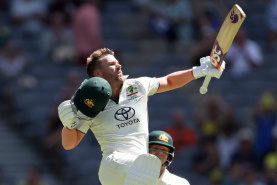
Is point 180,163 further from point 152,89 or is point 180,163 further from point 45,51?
point 152,89

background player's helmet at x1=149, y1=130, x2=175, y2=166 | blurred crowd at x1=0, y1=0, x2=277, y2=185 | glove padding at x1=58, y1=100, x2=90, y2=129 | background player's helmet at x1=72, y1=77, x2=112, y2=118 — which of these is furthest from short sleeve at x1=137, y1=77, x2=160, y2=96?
blurred crowd at x1=0, y1=0, x2=277, y2=185

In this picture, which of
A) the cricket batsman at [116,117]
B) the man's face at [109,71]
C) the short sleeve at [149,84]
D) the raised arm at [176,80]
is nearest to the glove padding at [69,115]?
the cricket batsman at [116,117]

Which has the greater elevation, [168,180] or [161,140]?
[161,140]

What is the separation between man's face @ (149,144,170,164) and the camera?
290 inches

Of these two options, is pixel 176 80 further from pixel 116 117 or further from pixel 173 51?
pixel 173 51

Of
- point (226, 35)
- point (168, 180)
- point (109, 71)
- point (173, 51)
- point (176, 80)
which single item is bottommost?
point (168, 180)

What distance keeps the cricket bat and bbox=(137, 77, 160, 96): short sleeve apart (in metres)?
0.44

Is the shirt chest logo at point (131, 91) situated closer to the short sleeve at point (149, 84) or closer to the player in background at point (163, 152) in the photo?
the short sleeve at point (149, 84)

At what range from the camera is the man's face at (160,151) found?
736 cm

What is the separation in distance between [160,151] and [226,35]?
1.24 m

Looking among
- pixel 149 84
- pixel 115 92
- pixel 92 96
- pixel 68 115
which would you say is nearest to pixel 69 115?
pixel 68 115

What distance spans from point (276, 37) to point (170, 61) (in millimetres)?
2019

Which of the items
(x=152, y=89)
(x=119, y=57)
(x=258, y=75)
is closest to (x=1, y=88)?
(x=119, y=57)

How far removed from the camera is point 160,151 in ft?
24.2
